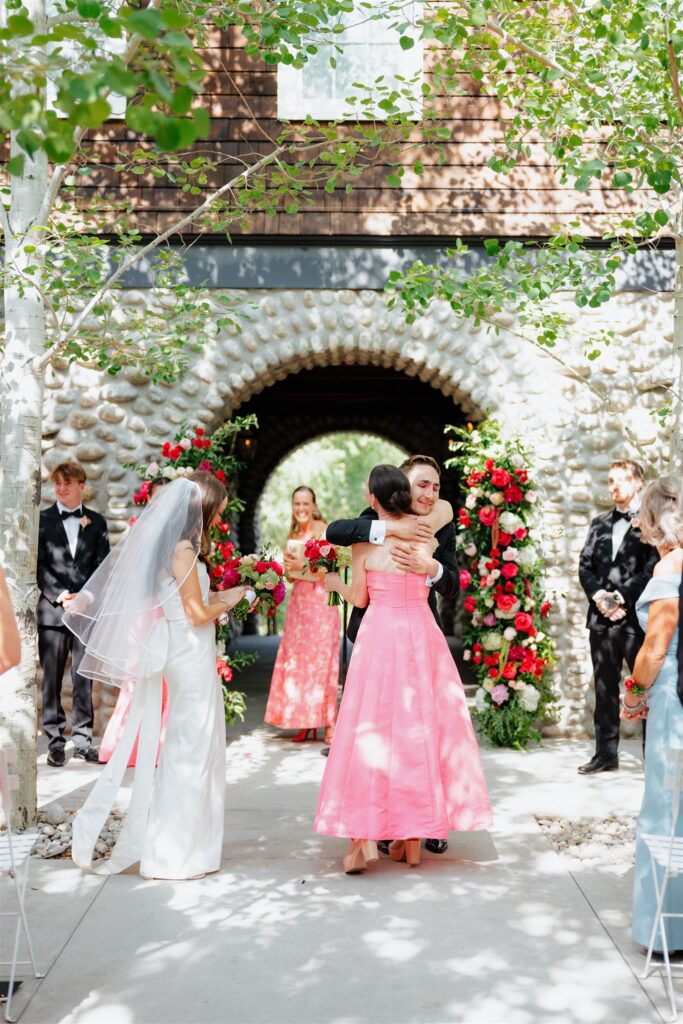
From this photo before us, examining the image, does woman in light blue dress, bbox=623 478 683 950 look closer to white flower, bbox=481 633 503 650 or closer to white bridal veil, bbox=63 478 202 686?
white bridal veil, bbox=63 478 202 686

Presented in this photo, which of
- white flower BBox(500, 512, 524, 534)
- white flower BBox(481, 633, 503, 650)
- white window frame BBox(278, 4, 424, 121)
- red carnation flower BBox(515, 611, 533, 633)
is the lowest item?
white flower BBox(481, 633, 503, 650)

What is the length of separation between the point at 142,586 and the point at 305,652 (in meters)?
3.30

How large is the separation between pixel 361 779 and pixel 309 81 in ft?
19.1

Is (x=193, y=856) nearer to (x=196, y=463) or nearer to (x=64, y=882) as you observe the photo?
(x=64, y=882)

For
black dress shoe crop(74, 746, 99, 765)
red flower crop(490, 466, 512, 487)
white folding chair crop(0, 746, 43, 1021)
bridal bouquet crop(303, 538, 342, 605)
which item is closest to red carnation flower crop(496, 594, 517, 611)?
red flower crop(490, 466, 512, 487)

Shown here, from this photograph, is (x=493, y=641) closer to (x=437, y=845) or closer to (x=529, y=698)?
(x=529, y=698)

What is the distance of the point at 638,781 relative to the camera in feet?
20.4

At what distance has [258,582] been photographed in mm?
5227

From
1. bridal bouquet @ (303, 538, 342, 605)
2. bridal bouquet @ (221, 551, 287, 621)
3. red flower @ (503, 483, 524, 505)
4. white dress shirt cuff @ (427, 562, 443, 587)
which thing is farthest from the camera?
red flower @ (503, 483, 524, 505)

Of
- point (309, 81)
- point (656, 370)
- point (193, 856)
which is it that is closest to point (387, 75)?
point (309, 81)

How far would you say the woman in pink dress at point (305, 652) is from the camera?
7477mm

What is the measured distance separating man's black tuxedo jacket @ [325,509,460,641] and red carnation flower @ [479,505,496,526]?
2.07m

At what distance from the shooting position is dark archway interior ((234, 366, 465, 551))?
13.3m

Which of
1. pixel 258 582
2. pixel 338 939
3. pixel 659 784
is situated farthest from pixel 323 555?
pixel 659 784
